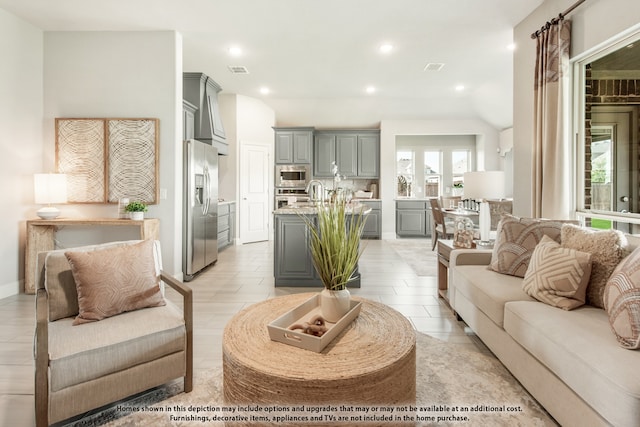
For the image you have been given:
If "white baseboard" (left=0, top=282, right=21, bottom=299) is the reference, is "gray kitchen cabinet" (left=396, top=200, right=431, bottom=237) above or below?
above

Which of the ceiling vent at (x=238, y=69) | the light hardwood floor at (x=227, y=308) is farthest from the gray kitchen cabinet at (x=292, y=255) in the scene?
the ceiling vent at (x=238, y=69)

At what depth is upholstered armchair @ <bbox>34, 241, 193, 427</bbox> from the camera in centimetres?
148

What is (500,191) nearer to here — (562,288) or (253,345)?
(562,288)

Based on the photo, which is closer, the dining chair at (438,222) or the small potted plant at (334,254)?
the small potted plant at (334,254)

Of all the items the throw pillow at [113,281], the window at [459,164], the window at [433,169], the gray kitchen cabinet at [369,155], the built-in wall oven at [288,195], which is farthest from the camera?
the window at [433,169]

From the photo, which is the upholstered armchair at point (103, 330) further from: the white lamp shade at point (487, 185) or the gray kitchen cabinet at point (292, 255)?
the white lamp shade at point (487, 185)

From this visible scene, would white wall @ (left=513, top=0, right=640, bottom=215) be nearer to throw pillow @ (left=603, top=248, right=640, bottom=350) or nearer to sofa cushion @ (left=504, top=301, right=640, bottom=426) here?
throw pillow @ (left=603, top=248, right=640, bottom=350)

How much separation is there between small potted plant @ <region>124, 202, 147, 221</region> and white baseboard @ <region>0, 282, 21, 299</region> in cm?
143

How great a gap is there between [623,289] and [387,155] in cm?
648

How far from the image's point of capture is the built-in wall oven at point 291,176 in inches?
303

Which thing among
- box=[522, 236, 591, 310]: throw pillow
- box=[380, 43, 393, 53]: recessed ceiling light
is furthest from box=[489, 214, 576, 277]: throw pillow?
box=[380, 43, 393, 53]: recessed ceiling light

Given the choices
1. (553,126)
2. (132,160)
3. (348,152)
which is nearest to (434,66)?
(553,126)

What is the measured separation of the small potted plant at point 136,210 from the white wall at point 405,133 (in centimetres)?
534

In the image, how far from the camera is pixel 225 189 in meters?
6.90
